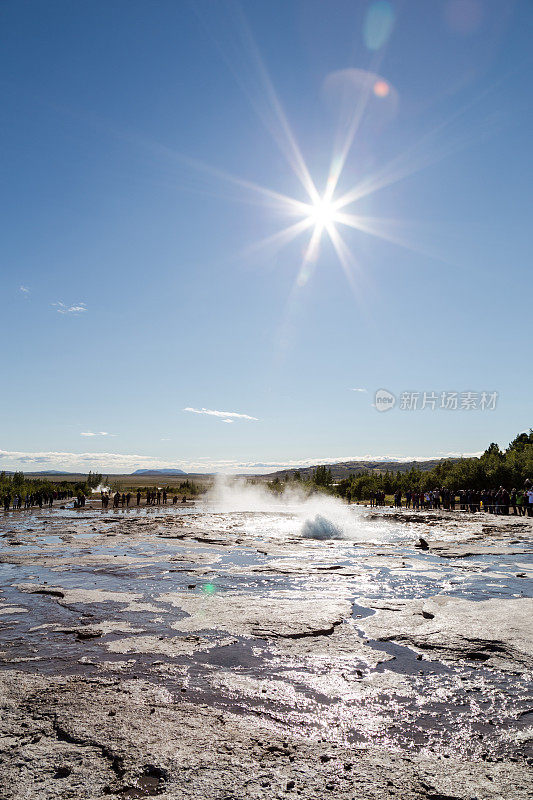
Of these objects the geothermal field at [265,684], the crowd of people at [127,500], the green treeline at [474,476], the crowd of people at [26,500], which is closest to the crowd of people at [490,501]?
the green treeline at [474,476]

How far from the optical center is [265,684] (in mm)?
5930

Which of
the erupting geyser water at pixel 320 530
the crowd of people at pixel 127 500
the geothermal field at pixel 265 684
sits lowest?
the crowd of people at pixel 127 500

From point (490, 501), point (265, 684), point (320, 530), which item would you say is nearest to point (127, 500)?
point (320, 530)

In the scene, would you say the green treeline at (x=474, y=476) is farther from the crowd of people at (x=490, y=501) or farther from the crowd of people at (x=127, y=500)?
the crowd of people at (x=127, y=500)

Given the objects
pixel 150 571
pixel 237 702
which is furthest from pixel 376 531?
pixel 237 702

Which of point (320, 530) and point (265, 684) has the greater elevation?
point (265, 684)

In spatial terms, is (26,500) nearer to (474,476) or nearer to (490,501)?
(490,501)

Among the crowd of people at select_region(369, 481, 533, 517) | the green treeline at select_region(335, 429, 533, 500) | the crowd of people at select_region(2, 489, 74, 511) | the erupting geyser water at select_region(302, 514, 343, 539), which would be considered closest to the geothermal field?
the erupting geyser water at select_region(302, 514, 343, 539)

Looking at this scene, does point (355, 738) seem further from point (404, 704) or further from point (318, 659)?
point (318, 659)

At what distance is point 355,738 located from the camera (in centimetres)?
462

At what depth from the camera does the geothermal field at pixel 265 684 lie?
13.1ft

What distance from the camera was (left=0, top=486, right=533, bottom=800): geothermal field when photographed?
399cm

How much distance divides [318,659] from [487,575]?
903 cm

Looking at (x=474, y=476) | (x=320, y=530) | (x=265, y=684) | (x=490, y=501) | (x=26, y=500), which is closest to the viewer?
(x=265, y=684)
